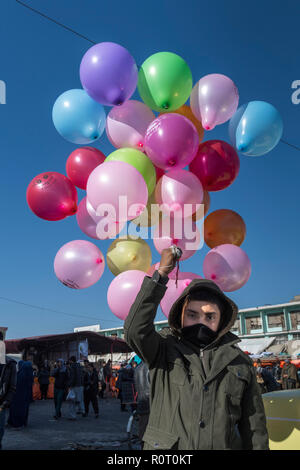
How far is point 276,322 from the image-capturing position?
44.0 m

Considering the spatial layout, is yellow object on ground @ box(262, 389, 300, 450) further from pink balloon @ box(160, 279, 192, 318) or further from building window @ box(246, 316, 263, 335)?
building window @ box(246, 316, 263, 335)

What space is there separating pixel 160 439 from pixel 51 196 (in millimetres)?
3903

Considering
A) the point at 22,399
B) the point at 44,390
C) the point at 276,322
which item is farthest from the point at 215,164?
the point at 276,322

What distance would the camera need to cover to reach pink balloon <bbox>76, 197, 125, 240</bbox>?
15.8ft

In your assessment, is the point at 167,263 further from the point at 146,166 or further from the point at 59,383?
the point at 59,383

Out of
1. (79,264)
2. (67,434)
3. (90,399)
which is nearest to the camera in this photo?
(79,264)

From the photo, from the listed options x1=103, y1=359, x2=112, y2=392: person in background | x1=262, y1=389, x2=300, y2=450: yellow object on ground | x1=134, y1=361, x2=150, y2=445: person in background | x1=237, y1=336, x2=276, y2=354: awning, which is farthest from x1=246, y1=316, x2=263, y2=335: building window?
x1=262, y1=389, x2=300, y2=450: yellow object on ground

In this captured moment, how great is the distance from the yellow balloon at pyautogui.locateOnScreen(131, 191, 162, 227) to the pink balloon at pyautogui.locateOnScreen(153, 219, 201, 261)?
0.34 ft

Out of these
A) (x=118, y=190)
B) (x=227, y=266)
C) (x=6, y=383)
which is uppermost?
(x=118, y=190)

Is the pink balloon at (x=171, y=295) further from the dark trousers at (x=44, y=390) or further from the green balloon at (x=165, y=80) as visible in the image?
the dark trousers at (x=44, y=390)

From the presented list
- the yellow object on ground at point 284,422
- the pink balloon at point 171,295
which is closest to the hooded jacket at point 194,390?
the yellow object on ground at point 284,422

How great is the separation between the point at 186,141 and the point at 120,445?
17.1 feet
